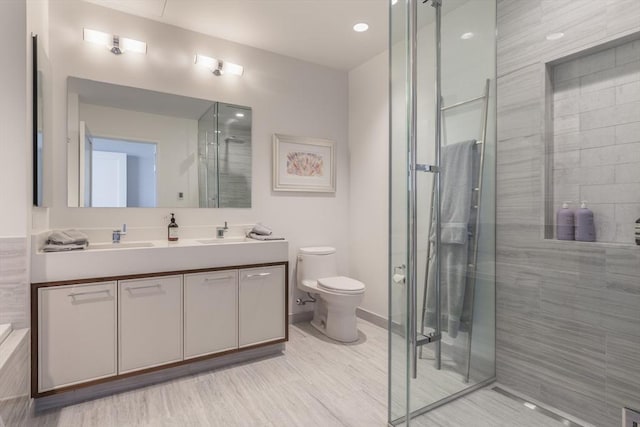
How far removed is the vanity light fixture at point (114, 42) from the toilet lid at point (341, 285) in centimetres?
230

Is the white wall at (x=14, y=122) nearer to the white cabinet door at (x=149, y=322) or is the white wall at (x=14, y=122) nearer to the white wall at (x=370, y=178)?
the white cabinet door at (x=149, y=322)

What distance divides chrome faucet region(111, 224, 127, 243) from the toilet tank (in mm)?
1456

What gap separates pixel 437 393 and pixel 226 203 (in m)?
2.11

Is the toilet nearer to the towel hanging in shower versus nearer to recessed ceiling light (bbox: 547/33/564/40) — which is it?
the towel hanging in shower

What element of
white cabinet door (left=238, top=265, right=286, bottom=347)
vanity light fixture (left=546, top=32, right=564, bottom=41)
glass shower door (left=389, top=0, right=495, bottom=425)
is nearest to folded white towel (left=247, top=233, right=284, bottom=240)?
white cabinet door (left=238, top=265, right=286, bottom=347)

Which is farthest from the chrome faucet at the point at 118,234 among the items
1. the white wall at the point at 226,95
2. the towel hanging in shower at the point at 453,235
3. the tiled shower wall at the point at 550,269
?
the tiled shower wall at the point at 550,269

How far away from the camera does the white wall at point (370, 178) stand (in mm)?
3180

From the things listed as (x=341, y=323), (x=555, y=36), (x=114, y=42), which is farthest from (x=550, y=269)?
(x=114, y=42)

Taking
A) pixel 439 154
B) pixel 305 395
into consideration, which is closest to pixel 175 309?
pixel 305 395

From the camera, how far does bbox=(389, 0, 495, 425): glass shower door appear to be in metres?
Answer: 1.54

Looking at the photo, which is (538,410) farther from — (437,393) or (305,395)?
(305,395)

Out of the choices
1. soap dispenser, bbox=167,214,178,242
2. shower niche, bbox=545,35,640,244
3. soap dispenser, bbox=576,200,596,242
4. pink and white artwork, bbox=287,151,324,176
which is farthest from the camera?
Answer: pink and white artwork, bbox=287,151,324,176

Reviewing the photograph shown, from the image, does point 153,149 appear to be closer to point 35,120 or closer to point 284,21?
point 35,120

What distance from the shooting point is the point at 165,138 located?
2699mm
